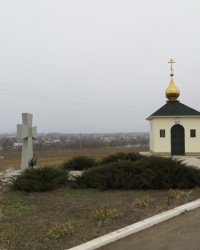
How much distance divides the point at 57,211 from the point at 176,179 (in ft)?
10.7

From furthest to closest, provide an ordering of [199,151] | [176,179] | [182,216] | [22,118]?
[199,151] < [22,118] < [176,179] < [182,216]

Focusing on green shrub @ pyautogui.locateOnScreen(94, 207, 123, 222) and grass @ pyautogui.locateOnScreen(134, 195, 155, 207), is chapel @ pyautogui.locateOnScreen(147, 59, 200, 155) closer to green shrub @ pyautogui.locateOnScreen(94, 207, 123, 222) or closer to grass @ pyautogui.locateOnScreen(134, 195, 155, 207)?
grass @ pyautogui.locateOnScreen(134, 195, 155, 207)

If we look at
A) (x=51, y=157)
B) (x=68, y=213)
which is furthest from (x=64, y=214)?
(x=51, y=157)

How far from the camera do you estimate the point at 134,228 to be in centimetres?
459

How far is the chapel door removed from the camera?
19.3 meters

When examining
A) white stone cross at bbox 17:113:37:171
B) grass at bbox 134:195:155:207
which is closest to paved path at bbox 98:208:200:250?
grass at bbox 134:195:155:207

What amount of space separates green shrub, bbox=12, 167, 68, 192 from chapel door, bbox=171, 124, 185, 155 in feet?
39.6

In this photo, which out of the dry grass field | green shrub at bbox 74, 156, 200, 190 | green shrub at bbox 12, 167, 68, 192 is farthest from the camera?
the dry grass field

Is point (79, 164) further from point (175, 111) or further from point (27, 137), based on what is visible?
point (175, 111)

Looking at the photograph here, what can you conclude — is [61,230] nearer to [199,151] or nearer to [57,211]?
[57,211]

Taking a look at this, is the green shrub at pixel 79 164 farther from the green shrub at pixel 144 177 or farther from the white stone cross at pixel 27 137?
the green shrub at pixel 144 177

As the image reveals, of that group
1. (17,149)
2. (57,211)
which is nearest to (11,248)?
(57,211)

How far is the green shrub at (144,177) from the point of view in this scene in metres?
7.62

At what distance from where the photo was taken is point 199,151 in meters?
19.2
